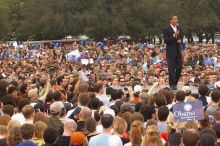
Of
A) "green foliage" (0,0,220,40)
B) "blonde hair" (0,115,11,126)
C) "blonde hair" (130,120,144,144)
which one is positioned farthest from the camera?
"green foliage" (0,0,220,40)

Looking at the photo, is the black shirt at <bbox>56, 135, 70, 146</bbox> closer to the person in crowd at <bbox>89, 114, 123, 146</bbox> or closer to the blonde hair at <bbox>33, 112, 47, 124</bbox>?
the person in crowd at <bbox>89, 114, 123, 146</bbox>

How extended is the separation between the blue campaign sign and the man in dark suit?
20.1 feet

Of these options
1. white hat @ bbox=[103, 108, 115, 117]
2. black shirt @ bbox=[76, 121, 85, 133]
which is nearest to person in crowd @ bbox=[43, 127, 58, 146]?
black shirt @ bbox=[76, 121, 85, 133]

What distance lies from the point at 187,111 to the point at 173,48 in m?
6.68

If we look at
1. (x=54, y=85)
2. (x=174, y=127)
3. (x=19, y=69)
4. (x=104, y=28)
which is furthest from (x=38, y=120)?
(x=104, y=28)

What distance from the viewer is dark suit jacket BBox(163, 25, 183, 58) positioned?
14766 mm

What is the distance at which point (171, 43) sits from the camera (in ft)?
49.6

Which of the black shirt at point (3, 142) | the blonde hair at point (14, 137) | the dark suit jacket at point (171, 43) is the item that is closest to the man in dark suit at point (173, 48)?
the dark suit jacket at point (171, 43)

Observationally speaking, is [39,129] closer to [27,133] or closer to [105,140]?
[27,133]

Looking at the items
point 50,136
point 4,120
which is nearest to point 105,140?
point 50,136

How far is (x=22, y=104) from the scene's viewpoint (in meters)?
10.7

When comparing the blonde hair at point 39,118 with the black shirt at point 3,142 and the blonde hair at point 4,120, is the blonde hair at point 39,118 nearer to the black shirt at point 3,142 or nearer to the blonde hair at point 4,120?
the blonde hair at point 4,120

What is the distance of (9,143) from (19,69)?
14.6m

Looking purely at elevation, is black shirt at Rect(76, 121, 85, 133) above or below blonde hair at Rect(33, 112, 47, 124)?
below
